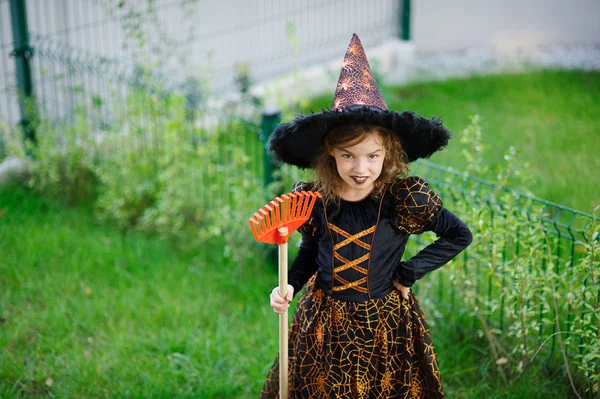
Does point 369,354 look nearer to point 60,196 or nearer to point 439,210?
point 439,210

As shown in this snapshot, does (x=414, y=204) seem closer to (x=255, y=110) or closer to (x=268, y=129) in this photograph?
(x=268, y=129)

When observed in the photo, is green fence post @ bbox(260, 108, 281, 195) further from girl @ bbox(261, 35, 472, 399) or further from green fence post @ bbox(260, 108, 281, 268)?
girl @ bbox(261, 35, 472, 399)

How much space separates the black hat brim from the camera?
105 inches

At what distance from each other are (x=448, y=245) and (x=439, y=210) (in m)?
0.14

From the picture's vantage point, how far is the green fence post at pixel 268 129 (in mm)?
4762

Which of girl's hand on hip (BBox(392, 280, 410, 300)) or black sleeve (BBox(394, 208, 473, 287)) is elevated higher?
black sleeve (BBox(394, 208, 473, 287))

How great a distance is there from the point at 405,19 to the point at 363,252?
6328 millimetres

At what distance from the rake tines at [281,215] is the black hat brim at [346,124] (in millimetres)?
177

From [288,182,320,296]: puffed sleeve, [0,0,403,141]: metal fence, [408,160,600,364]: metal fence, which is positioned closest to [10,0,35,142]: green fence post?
[0,0,403,141]: metal fence

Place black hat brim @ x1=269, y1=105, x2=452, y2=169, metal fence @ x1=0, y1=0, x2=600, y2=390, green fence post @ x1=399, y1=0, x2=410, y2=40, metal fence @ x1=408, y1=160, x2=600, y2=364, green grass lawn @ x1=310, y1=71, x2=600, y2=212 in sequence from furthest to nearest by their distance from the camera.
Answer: green fence post @ x1=399, y1=0, x2=410, y2=40 < green grass lawn @ x1=310, y1=71, x2=600, y2=212 < metal fence @ x1=0, y1=0, x2=600, y2=390 < metal fence @ x1=408, y1=160, x2=600, y2=364 < black hat brim @ x1=269, y1=105, x2=452, y2=169

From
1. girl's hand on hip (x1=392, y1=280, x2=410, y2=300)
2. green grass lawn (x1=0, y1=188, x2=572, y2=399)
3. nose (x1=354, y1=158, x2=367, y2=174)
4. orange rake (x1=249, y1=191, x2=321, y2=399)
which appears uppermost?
nose (x1=354, y1=158, x2=367, y2=174)

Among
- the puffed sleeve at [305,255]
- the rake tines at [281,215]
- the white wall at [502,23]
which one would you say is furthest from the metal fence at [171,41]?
the rake tines at [281,215]

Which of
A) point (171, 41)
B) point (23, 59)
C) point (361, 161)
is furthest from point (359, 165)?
point (23, 59)

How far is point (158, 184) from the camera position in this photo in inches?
225
